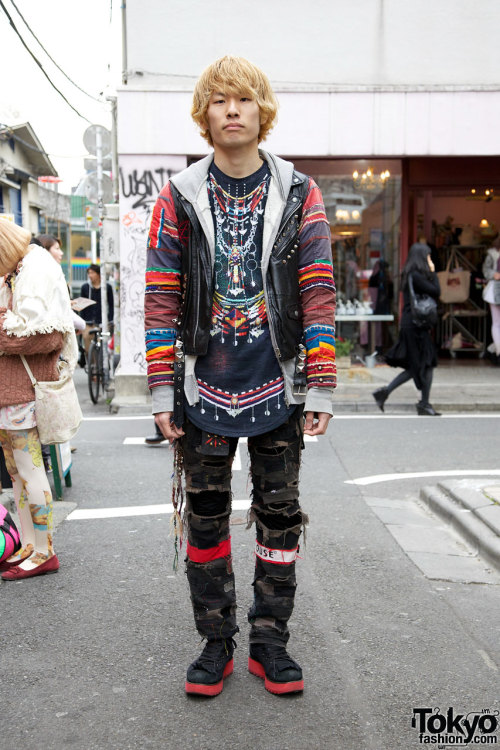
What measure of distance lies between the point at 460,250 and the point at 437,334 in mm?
1702

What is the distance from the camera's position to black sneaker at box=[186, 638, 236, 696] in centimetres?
294

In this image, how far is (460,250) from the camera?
17.0 m

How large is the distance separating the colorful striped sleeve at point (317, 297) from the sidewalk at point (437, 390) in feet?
24.7

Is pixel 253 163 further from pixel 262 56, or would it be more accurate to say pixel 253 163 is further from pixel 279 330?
pixel 262 56

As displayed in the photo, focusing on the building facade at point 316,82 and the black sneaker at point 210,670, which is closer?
the black sneaker at point 210,670

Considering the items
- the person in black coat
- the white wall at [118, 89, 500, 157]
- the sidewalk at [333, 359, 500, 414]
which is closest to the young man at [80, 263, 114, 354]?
the white wall at [118, 89, 500, 157]

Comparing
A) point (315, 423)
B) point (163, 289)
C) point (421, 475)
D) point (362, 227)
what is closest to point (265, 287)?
point (163, 289)

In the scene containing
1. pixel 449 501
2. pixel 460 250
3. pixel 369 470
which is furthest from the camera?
pixel 460 250

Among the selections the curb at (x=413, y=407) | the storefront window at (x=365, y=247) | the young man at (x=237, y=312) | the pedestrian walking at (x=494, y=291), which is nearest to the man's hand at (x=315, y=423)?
the young man at (x=237, y=312)

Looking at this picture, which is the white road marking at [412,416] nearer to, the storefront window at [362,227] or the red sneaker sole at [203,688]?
the storefront window at [362,227]

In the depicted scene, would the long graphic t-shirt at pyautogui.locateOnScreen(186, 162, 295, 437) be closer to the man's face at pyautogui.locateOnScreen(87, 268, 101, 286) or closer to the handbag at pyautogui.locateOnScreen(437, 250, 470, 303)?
the man's face at pyautogui.locateOnScreen(87, 268, 101, 286)

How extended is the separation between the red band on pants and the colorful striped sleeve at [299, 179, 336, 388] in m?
0.66

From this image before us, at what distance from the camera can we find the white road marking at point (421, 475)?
6.60m

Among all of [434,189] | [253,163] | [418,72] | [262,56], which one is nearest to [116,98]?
[262,56]
